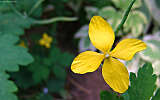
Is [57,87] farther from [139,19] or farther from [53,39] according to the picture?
[139,19]

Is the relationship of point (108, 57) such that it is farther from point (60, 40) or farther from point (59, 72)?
point (60, 40)

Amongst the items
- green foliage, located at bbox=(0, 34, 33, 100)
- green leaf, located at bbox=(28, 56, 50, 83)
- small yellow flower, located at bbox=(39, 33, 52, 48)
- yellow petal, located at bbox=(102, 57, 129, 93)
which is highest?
yellow petal, located at bbox=(102, 57, 129, 93)

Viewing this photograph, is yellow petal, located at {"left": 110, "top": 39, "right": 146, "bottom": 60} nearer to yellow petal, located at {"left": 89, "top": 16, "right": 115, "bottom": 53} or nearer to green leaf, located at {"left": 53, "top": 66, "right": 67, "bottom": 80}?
yellow petal, located at {"left": 89, "top": 16, "right": 115, "bottom": 53}

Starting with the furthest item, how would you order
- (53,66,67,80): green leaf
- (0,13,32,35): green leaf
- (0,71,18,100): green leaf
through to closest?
(53,66,67,80): green leaf
(0,13,32,35): green leaf
(0,71,18,100): green leaf

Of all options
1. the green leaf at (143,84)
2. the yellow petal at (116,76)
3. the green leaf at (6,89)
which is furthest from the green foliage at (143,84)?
the green leaf at (6,89)

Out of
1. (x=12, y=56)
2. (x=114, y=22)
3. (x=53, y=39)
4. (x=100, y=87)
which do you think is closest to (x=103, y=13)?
(x=114, y=22)

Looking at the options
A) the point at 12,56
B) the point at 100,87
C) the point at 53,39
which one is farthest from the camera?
the point at 53,39

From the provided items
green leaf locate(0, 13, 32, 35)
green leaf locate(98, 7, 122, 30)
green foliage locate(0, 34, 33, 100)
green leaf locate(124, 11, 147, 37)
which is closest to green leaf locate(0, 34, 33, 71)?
green foliage locate(0, 34, 33, 100)
